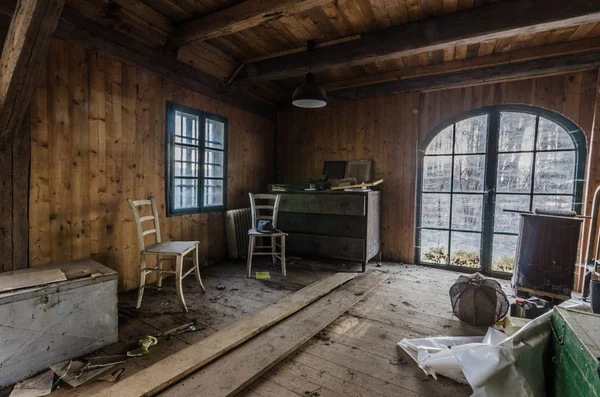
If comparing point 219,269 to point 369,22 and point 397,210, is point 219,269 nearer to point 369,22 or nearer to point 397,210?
point 397,210

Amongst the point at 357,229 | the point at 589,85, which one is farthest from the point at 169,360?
the point at 589,85

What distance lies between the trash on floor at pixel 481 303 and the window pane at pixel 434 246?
66.2 inches

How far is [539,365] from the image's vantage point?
1.22 meters

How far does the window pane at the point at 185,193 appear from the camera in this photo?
3.44 meters

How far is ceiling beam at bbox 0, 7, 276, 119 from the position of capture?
2.43 meters

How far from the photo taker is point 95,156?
8.75ft

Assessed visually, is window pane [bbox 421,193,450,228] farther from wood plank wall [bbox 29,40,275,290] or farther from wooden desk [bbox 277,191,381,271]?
wood plank wall [bbox 29,40,275,290]

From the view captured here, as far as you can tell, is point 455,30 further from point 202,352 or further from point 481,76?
point 202,352

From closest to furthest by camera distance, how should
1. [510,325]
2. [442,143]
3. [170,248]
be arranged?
[510,325] → [170,248] → [442,143]

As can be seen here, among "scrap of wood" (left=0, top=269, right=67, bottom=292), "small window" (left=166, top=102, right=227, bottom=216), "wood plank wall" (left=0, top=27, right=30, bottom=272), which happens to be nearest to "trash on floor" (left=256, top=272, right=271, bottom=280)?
"small window" (left=166, top=102, right=227, bottom=216)

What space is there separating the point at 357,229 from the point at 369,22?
7.42 feet

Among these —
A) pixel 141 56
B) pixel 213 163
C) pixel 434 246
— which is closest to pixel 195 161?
pixel 213 163

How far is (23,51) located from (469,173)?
4.48 m

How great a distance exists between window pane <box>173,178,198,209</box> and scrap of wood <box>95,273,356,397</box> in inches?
68.6
